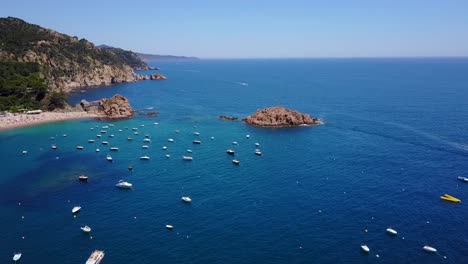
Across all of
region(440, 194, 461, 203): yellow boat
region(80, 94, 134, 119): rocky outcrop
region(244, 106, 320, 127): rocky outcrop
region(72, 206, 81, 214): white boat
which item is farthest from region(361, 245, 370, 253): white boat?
region(80, 94, 134, 119): rocky outcrop

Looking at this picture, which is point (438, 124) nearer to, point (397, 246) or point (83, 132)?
point (397, 246)

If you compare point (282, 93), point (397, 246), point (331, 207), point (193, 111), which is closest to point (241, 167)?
point (331, 207)

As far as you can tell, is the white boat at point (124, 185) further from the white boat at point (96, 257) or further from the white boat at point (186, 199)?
the white boat at point (96, 257)

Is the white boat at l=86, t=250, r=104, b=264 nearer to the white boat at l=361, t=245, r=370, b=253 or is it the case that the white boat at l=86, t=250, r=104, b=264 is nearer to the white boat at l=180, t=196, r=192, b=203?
the white boat at l=180, t=196, r=192, b=203

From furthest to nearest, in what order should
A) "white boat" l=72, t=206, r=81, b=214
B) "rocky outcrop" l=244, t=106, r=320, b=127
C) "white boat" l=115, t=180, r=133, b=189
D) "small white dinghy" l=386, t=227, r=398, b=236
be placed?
"rocky outcrop" l=244, t=106, r=320, b=127
"white boat" l=115, t=180, r=133, b=189
"white boat" l=72, t=206, r=81, b=214
"small white dinghy" l=386, t=227, r=398, b=236

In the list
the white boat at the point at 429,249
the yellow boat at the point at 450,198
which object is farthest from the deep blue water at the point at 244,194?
the yellow boat at the point at 450,198

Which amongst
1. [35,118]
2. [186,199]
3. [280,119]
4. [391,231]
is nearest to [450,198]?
[391,231]
